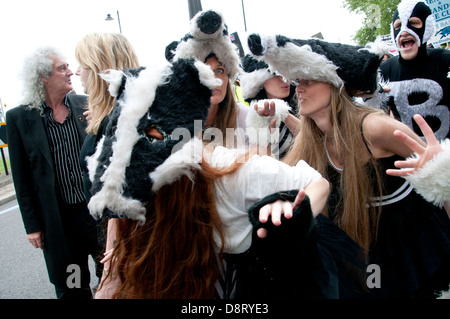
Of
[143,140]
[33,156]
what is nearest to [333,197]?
[143,140]

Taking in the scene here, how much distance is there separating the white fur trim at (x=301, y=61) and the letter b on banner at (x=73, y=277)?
6.04 ft

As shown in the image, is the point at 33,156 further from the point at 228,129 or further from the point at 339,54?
the point at 339,54

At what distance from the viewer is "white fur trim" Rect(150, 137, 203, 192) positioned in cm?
97

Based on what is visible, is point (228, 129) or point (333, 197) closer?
point (333, 197)

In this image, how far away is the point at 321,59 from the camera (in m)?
1.54

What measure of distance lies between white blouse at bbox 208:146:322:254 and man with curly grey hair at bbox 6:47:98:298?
4.70ft

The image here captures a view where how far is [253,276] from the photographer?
113 centimetres

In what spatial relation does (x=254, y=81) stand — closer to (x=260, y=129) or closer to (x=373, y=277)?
(x=260, y=129)

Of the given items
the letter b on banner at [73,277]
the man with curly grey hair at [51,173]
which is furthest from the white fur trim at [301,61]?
the letter b on banner at [73,277]

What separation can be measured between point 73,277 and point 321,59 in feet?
6.89

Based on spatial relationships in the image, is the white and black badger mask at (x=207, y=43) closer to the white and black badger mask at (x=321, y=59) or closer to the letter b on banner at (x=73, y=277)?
the white and black badger mask at (x=321, y=59)

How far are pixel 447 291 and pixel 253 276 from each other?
0.99 metres

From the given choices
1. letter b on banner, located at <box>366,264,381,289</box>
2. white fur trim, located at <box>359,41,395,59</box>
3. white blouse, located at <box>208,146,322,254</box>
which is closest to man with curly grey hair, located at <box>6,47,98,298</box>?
white blouse, located at <box>208,146,322,254</box>

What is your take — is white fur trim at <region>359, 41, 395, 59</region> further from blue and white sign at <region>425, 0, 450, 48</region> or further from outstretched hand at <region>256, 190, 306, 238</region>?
blue and white sign at <region>425, 0, 450, 48</region>
